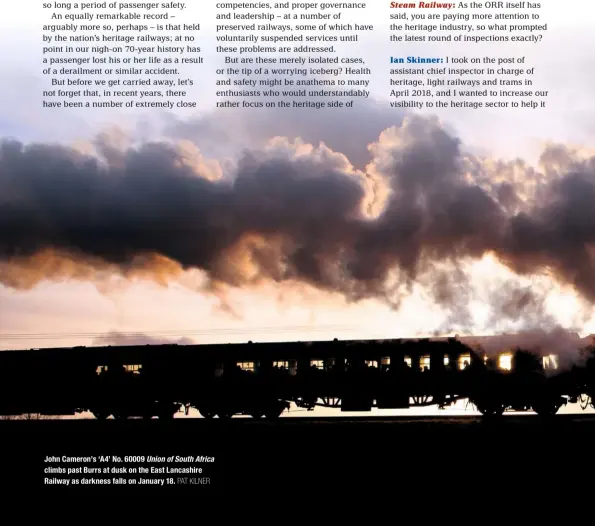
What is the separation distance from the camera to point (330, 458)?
20688 millimetres

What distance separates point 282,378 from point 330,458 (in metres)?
21.7

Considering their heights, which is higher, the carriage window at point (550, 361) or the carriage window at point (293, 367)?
the carriage window at point (293, 367)

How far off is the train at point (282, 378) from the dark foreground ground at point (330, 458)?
9.83 metres

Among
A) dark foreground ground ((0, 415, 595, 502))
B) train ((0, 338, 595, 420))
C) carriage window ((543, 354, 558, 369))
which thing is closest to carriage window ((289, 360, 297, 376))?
train ((0, 338, 595, 420))

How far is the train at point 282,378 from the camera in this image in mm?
38844

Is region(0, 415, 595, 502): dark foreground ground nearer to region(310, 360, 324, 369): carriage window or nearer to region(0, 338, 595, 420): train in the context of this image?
region(0, 338, 595, 420): train

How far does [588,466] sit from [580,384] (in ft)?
69.7

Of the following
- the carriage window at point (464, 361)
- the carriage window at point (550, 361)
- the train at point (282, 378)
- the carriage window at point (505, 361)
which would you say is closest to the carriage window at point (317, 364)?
the train at point (282, 378)

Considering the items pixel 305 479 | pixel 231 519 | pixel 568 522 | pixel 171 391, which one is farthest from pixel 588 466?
pixel 171 391

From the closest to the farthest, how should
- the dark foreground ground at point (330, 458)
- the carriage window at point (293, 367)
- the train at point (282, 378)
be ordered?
the dark foreground ground at point (330, 458) → the train at point (282, 378) → the carriage window at point (293, 367)

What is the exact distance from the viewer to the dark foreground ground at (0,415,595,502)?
17.4 metres

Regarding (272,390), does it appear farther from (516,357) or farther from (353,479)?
(353,479)

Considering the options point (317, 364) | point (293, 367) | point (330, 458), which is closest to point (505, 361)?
point (317, 364)

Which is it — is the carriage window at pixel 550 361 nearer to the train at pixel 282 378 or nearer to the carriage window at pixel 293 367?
the train at pixel 282 378
